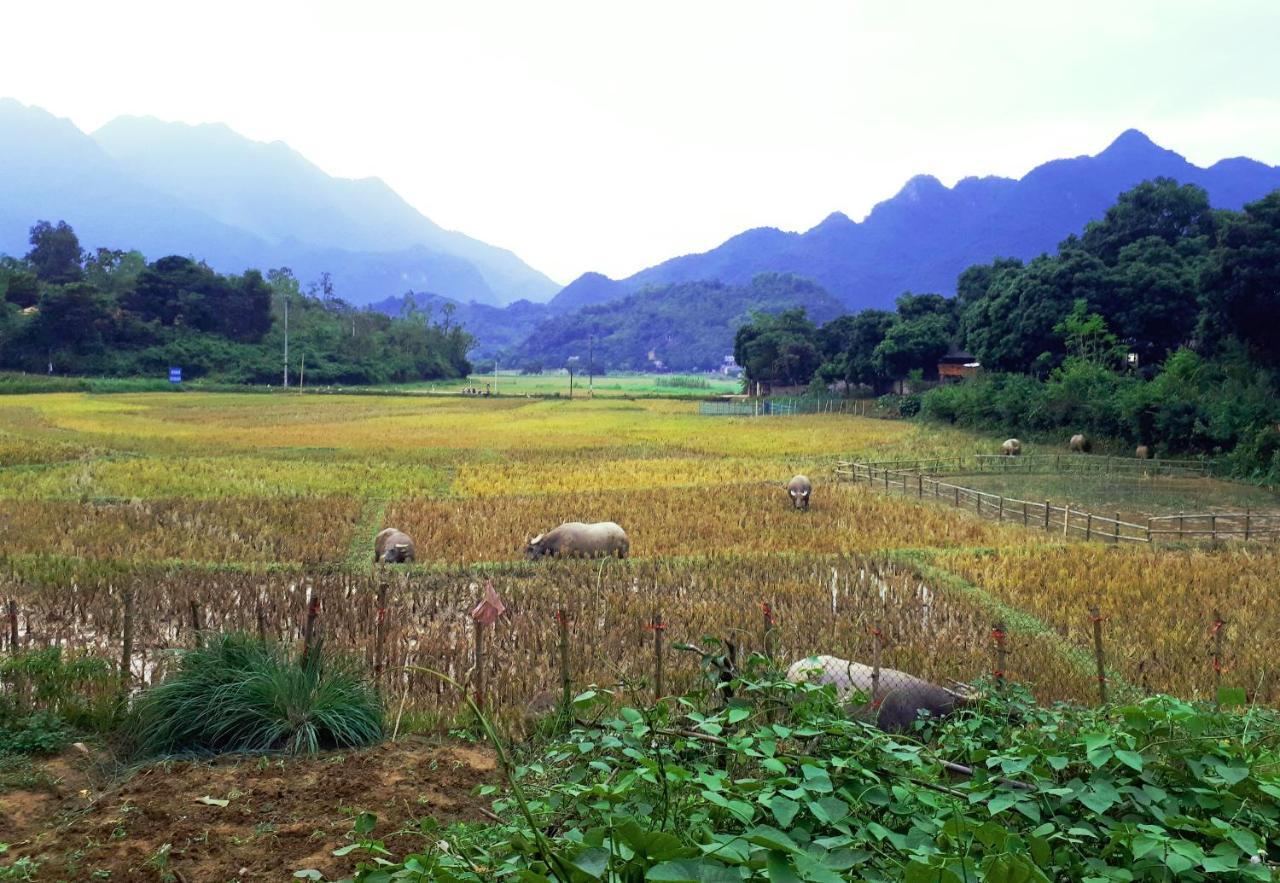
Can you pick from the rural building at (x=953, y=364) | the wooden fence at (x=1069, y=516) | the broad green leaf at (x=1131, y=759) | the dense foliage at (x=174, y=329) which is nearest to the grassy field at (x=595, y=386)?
the dense foliage at (x=174, y=329)

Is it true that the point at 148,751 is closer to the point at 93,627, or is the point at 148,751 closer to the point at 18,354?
the point at 93,627

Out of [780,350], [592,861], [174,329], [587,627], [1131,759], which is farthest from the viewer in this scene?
[174,329]

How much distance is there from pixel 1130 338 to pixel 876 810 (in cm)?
4097

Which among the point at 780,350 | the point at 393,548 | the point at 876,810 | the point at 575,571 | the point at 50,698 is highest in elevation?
the point at 780,350

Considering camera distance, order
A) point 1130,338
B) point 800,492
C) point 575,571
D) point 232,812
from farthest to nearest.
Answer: point 1130,338
point 800,492
point 575,571
point 232,812

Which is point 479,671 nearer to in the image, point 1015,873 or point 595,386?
point 1015,873

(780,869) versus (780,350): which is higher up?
(780,350)

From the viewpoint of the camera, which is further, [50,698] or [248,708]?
[50,698]

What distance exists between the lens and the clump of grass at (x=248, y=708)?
19.2ft

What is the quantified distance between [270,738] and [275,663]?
54 cm

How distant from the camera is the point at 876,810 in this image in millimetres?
3410

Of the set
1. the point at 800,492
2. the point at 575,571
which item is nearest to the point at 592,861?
the point at 575,571

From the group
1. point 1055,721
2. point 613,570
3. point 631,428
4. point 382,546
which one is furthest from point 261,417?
point 1055,721

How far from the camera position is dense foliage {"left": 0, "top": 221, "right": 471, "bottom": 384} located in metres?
60.4
